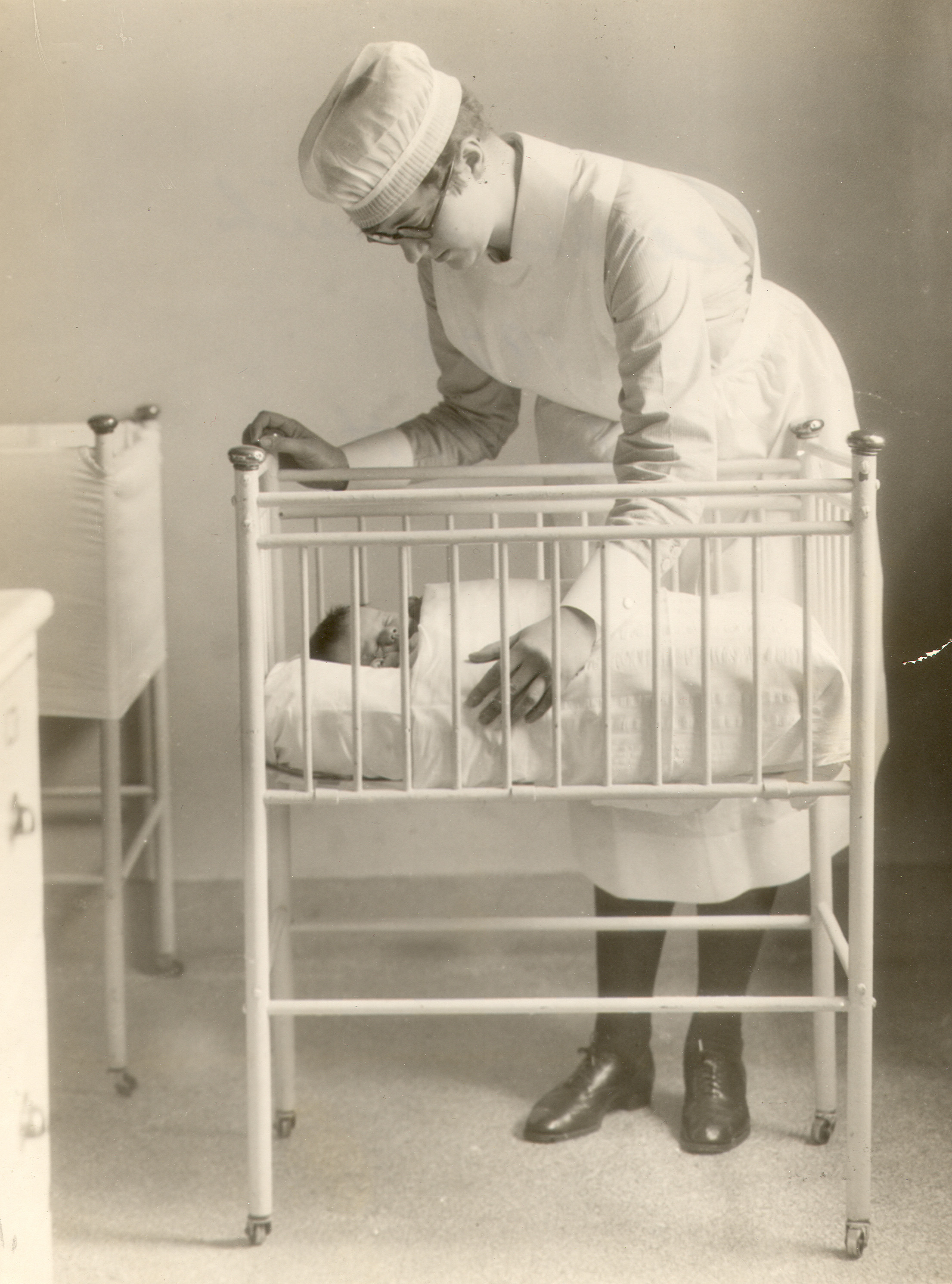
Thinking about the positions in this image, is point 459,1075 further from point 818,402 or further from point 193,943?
point 818,402

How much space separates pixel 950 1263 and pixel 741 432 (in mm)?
994

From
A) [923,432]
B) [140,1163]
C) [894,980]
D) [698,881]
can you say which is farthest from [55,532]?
[894,980]

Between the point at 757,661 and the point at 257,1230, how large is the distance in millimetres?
835

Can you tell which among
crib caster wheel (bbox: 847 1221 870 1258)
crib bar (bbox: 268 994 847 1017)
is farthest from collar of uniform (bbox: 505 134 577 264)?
crib caster wheel (bbox: 847 1221 870 1258)

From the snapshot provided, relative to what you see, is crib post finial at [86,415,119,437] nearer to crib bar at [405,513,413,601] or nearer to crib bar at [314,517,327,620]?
crib bar at [314,517,327,620]

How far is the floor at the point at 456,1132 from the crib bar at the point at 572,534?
778 millimetres

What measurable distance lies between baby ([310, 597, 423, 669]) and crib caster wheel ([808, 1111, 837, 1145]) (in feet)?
2.61

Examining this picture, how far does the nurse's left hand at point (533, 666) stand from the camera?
4.87 ft

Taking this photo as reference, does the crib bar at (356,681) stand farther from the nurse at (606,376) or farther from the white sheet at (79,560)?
the white sheet at (79,560)

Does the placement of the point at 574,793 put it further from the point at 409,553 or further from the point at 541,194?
the point at 541,194

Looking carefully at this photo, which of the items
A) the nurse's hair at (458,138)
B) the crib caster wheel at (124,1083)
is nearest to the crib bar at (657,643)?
the nurse's hair at (458,138)

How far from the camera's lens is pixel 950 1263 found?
5.08ft

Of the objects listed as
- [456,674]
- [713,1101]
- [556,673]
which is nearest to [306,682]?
[456,674]

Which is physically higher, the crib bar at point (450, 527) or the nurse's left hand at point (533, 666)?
the crib bar at point (450, 527)
